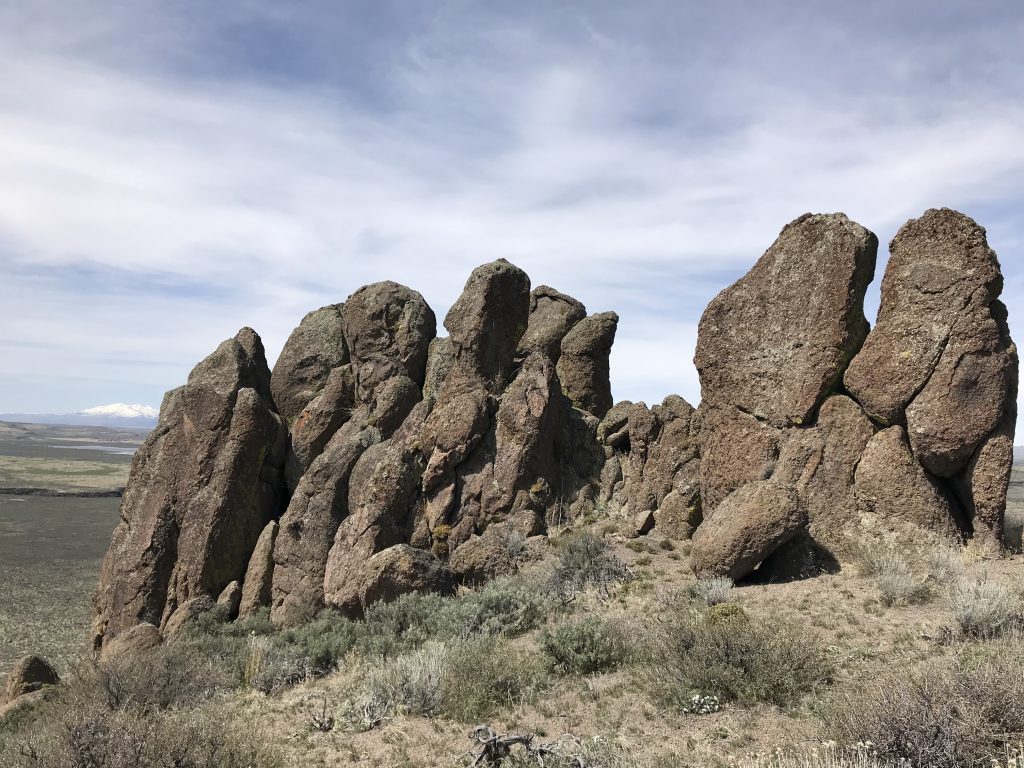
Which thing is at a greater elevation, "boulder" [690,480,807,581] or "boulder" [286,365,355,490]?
"boulder" [286,365,355,490]

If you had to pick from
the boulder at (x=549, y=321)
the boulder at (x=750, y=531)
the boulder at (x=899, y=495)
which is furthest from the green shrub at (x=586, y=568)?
the boulder at (x=549, y=321)

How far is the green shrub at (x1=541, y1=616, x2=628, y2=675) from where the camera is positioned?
34.3 ft

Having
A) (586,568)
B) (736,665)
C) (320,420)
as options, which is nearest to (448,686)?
(736,665)

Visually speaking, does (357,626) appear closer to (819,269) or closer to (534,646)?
(534,646)

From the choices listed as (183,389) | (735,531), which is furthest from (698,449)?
(183,389)

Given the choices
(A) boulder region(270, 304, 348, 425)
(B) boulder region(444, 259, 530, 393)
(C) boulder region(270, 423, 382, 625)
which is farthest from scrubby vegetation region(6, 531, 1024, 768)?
(A) boulder region(270, 304, 348, 425)

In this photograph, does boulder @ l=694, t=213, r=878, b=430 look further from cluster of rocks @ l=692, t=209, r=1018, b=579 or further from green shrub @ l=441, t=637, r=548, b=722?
green shrub @ l=441, t=637, r=548, b=722

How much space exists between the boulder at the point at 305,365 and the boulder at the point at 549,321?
618 centimetres

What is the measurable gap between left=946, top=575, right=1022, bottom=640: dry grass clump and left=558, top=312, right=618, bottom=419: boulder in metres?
13.9

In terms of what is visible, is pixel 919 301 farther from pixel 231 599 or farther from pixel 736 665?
pixel 231 599

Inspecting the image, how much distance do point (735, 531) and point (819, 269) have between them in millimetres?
5876

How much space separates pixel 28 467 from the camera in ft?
429

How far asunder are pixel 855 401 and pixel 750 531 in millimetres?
3755

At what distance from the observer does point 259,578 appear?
1962cm
